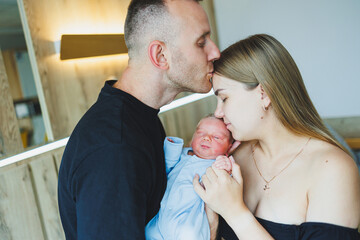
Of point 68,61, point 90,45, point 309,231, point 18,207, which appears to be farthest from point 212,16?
point 309,231

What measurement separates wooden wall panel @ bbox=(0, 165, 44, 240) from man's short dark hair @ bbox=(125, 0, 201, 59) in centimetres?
147

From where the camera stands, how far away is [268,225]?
4.29 ft

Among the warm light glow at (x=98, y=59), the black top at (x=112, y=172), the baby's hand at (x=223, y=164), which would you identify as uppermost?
the warm light glow at (x=98, y=59)

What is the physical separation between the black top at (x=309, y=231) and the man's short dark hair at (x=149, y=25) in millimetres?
941

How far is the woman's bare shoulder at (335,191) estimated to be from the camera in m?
1.13

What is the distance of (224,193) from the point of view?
1.23m

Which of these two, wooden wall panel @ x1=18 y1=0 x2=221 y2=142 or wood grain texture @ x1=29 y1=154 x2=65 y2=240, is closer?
wood grain texture @ x1=29 y1=154 x2=65 y2=240

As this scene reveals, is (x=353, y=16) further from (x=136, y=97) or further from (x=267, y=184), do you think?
(x=136, y=97)

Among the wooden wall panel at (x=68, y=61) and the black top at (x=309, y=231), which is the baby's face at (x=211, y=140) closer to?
the black top at (x=309, y=231)

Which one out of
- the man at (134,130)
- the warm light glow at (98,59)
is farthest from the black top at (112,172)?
the warm light glow at (98,59)

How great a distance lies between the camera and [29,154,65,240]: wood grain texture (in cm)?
233

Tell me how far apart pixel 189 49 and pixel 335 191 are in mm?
832

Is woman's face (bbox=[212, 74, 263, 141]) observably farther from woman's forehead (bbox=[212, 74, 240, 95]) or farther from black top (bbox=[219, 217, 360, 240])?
black top (bbox=[219, 217, 360, 240])

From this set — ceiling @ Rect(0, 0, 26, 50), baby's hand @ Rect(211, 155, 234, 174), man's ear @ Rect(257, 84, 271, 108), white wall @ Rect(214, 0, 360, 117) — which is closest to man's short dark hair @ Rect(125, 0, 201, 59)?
man's ear @ Rect(257, 84, 271, 108)
